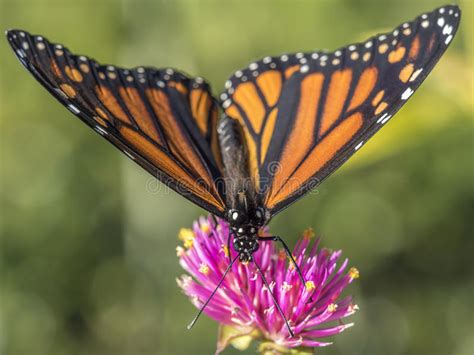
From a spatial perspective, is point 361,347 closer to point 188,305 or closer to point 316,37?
point 188,305

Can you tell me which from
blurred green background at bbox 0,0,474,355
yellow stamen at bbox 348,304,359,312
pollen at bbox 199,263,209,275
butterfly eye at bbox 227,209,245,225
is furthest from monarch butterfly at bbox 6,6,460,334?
blurred green background at bbox 0,0,474,355

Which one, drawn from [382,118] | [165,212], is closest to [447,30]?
[382,118]

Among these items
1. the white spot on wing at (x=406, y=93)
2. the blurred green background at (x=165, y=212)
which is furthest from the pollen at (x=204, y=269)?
the blurred green background at (x=165, y=212)

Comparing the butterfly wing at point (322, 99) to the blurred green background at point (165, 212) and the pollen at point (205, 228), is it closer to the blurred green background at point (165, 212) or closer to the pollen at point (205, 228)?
the pollen at point (205, 228)

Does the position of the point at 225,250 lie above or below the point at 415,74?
below

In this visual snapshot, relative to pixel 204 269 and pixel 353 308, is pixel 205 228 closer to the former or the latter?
pixel 204 269

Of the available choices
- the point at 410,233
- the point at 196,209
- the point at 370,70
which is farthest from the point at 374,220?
the point at 370,70
